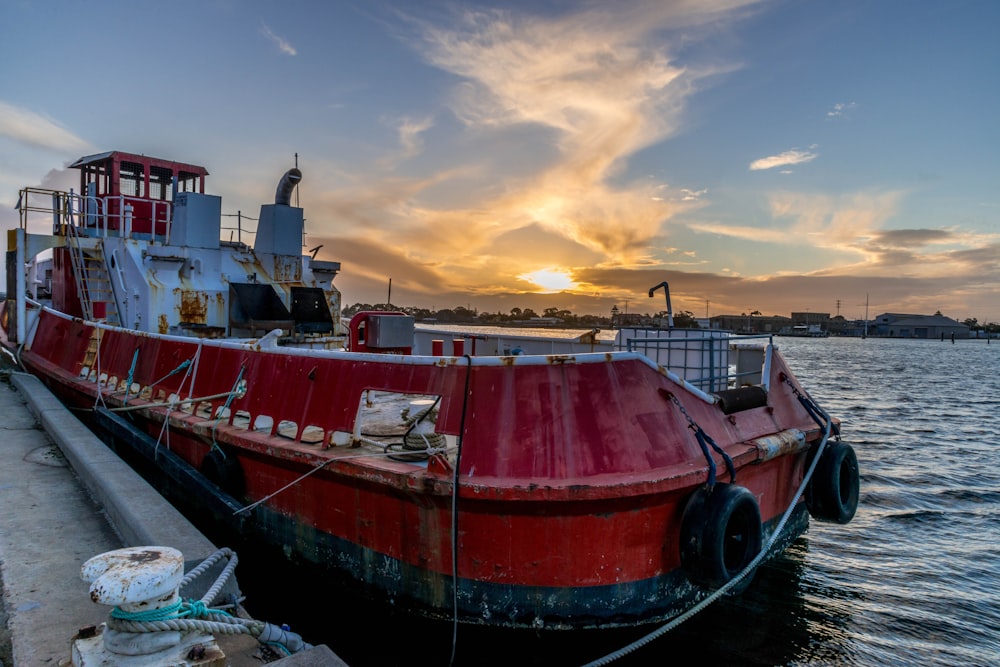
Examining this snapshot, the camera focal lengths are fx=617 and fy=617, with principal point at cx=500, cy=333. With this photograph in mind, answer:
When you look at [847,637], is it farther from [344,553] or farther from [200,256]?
[200,256]

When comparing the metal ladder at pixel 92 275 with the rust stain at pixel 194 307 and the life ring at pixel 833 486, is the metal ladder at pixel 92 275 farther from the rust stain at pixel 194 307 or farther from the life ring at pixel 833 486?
the life ring at pixel 833 486

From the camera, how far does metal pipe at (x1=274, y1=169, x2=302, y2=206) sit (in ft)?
40.3

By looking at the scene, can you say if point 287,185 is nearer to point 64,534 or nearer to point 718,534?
point 64,534

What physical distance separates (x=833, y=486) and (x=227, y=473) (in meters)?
5.89

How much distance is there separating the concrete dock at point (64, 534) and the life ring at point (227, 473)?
0.67 m

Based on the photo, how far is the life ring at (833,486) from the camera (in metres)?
6.12

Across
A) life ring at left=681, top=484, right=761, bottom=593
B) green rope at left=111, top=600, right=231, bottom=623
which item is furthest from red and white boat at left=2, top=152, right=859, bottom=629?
green rope at left=111, top=600, right=231, bottom=623

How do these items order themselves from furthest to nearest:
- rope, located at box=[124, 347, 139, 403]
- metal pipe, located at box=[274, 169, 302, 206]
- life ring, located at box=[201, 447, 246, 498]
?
metal pipe, located at box=[274, 169, 302, 206] → rope, located at box=[124, 347, 139, 403] → life ring, located at box=[201, 447, 246, 498]

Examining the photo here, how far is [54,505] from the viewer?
5.12 metres

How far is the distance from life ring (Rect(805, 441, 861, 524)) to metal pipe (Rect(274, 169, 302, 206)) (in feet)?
33.9

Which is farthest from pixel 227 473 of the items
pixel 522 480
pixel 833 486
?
pixel 833 486

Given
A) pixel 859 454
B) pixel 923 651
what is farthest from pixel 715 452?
pixel 859 454

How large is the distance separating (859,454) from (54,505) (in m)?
14.6

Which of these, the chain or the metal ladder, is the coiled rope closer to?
the chain
